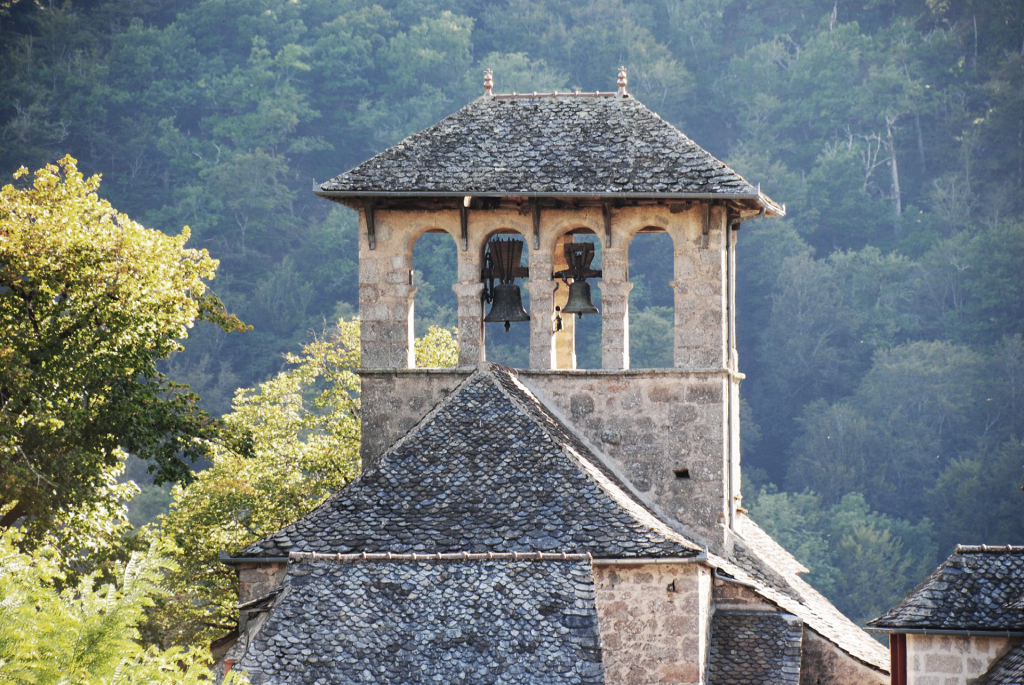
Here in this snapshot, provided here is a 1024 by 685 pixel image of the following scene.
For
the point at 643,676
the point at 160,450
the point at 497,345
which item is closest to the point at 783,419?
the point at 497,345

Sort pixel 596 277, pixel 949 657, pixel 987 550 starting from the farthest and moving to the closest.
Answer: pixel 596 277
pixel 987 550
pixel 949 657

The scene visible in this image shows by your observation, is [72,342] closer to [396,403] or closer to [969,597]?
[396,403]

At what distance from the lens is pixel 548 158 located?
69.5ft

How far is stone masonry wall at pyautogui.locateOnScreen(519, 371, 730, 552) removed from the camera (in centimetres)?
2056

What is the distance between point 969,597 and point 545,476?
188 inches

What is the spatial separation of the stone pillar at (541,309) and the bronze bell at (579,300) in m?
0.62

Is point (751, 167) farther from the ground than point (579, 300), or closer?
farther from the ground

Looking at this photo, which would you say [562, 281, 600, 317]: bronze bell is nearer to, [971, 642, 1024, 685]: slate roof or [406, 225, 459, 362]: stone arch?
[971, 642, 1024, 685]: slate roof

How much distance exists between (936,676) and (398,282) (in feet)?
25.6

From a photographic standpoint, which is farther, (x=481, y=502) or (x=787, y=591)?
(x=787, y=591)

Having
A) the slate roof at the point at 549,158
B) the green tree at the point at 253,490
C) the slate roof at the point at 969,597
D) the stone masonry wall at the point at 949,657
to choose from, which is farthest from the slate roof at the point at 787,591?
the green tree at the point at 253,490

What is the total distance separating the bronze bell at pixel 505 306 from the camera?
21.4 m

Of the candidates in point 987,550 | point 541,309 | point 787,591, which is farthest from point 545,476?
point 987,550

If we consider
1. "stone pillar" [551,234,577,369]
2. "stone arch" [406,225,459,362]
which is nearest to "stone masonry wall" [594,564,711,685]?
"stone pillar" [551,234,577,369]
